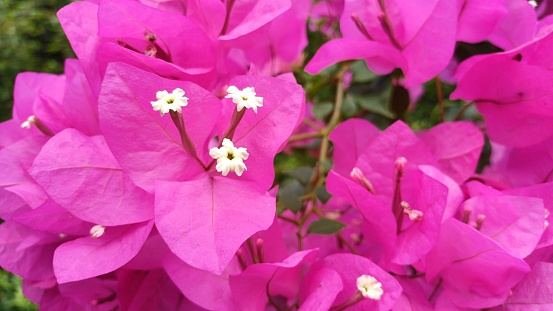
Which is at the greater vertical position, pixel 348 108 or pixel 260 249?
pixel 260 249

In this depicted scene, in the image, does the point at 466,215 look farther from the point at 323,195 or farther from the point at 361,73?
the point at 361,73

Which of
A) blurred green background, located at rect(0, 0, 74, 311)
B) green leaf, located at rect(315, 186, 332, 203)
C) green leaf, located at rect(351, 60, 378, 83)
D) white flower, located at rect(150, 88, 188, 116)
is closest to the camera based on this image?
white flower, located at rect(150, 88, 188, 116)

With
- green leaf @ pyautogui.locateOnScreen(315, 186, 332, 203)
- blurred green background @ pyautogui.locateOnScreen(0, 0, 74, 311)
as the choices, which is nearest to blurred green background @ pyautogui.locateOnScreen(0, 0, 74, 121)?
blurred green background @ pyautogui.locateOnScreen(0, 0, 74, 311)

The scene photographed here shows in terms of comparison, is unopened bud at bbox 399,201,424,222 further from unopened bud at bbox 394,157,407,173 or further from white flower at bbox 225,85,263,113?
white flower at bbox 225,85,263,113

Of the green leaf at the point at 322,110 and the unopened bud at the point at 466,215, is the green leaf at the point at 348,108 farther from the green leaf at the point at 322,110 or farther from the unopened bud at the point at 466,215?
the unopened bud at the point at 466,215

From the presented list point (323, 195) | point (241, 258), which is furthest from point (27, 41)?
point (241, 258)

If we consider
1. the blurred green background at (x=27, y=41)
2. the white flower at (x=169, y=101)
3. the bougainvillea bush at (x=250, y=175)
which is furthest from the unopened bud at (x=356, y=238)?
the blurred green background at (x=27, y=41)

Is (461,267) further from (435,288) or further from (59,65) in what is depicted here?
(59,65)
